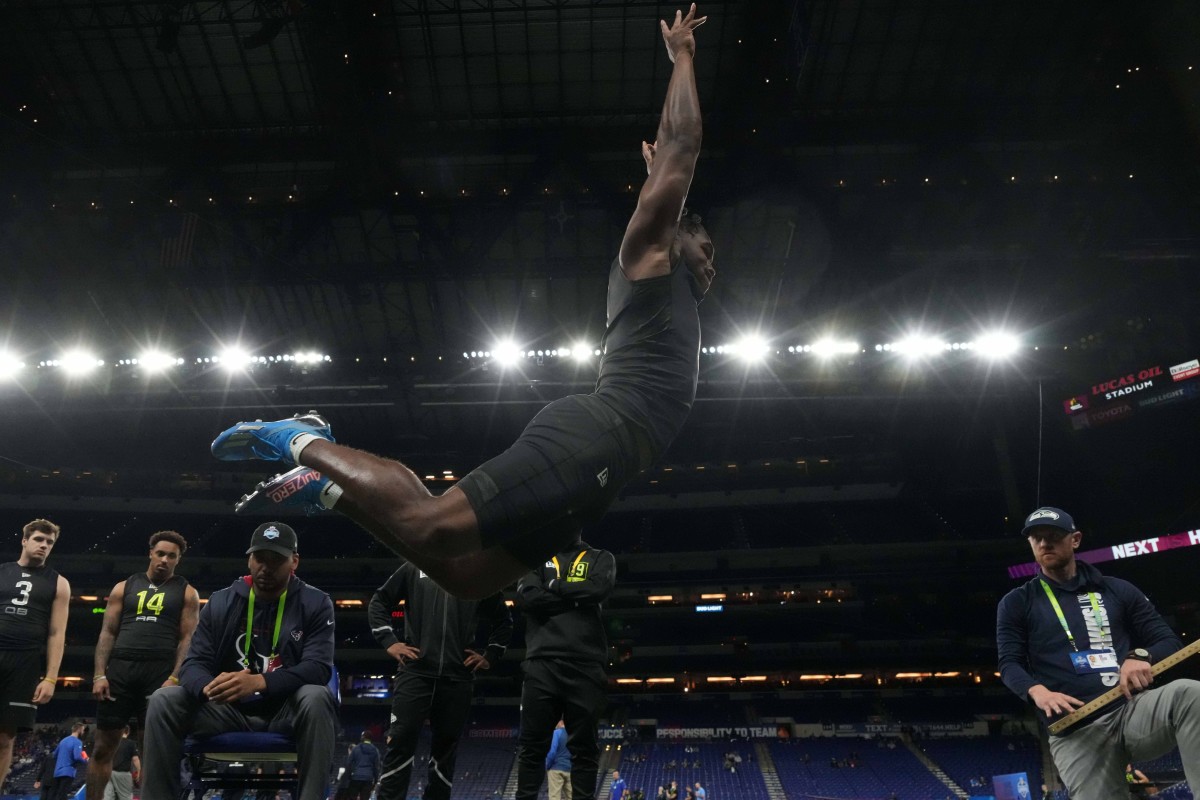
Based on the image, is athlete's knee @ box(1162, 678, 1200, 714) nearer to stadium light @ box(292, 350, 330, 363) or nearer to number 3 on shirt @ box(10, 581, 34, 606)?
number 3 on shirt @ box(10, 581, 34, 606)

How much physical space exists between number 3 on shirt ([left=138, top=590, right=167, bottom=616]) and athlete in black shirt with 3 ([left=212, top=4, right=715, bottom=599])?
3.44 meters

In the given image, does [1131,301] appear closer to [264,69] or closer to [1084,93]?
[1084,93]

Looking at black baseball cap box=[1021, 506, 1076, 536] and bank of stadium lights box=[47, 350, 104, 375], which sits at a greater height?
bank of stadium lights box=[47, 350, 104, 375]

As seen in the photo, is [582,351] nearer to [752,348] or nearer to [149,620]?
[752,348]

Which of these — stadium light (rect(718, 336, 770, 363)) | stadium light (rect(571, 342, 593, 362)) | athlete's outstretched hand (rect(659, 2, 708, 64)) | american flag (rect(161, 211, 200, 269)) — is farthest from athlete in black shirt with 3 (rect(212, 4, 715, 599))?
stadium light (rect(571, 342, 593, 362))

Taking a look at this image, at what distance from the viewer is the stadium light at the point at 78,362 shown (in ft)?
59.2

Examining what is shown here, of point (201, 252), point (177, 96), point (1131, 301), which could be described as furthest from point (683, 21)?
point (1131, 301)

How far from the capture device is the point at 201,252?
17.1m

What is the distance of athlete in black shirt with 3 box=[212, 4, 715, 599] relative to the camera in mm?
2334

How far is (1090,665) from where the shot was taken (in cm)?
374

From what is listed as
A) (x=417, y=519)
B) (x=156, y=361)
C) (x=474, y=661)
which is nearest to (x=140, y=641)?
(x=474, y=661)

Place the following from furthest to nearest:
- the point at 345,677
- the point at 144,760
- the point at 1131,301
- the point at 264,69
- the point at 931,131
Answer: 1. the point at 345,677
2. the point at 1131,301
3. the point at 931,131
4. the point at 264,69
5. the point at 144,760

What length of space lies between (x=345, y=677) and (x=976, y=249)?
82.5ft

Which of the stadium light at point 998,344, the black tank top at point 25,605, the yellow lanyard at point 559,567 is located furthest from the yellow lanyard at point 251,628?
the stadium light at point 998,344
